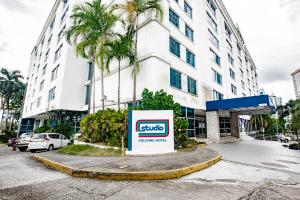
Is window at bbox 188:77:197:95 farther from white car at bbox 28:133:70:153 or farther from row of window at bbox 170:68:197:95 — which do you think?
white car at bbox 28:133:70:153

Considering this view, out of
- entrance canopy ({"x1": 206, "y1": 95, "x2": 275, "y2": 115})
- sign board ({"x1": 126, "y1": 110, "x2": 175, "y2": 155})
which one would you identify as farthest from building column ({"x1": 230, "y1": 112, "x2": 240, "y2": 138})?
sign board ({"x1": 126, "y1": 110, "x2": 175, "y2": 155})

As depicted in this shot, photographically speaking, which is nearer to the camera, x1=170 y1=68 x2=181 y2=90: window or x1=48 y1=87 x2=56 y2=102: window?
x1=170 y1=68 x2=181 y2=90: window

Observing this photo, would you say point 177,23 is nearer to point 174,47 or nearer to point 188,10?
point 174,47

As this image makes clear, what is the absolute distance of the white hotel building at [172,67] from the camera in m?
14.8

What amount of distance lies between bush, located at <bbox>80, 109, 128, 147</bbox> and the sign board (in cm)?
111

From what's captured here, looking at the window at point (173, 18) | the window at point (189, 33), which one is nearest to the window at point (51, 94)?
the window at point (173, 18)

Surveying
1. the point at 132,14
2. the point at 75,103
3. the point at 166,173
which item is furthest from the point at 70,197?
the point at 75,103

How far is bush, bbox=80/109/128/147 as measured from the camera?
1073 centimetres

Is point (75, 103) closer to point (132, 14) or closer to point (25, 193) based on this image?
point (132, 14)

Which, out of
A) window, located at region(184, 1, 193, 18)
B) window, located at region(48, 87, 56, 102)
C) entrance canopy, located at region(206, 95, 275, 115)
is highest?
window, located at region(184, 1, 193, 18)

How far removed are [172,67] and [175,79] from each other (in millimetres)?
1139

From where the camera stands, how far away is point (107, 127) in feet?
37.0

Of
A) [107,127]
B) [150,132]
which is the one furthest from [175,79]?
[107,127]

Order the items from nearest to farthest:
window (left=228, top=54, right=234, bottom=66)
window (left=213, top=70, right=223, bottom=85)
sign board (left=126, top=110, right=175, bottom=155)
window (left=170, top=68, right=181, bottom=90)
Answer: sign board (left=126, top=110, right=175, bottom=155), window (left=170, top=68, right=181, bottom=90), window (left=213, top=70, right=223, bottom=85), window (left=228, top=54, right=234, bottom=66)
